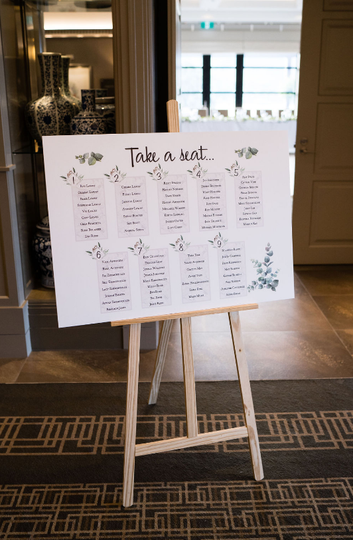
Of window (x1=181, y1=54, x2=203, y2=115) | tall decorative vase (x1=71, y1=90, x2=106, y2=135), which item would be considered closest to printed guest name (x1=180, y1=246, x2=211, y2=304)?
tall decorative vase (x1=71, y1=90, x2=106, y2=135)

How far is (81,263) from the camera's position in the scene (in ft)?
5.15

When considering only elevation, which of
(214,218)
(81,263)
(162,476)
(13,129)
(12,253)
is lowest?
(162,476)

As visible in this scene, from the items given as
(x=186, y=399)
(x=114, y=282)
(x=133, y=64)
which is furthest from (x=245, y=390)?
(x=133, y=64)

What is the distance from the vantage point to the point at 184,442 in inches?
69.0

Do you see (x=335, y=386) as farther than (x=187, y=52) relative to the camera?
No

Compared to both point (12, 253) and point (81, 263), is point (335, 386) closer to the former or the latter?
point (81, 263)

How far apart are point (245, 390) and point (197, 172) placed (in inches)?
30.9

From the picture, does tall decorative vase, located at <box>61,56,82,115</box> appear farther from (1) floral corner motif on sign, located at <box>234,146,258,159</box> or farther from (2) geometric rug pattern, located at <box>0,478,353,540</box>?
(2) geometric rug pattern, located at <box>0,478,353,540</box>

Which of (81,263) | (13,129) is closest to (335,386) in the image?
(81,263)

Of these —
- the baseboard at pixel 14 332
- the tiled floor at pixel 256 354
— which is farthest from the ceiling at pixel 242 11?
the baseboard at pixel 14 332

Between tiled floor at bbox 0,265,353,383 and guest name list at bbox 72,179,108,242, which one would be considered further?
tiled floor at bbox 0,265,353,383

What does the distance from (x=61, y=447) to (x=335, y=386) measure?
4.36 feet

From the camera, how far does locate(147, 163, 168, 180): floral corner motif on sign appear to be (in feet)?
5.23

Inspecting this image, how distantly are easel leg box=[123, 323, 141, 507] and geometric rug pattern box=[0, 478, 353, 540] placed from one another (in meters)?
0.08
